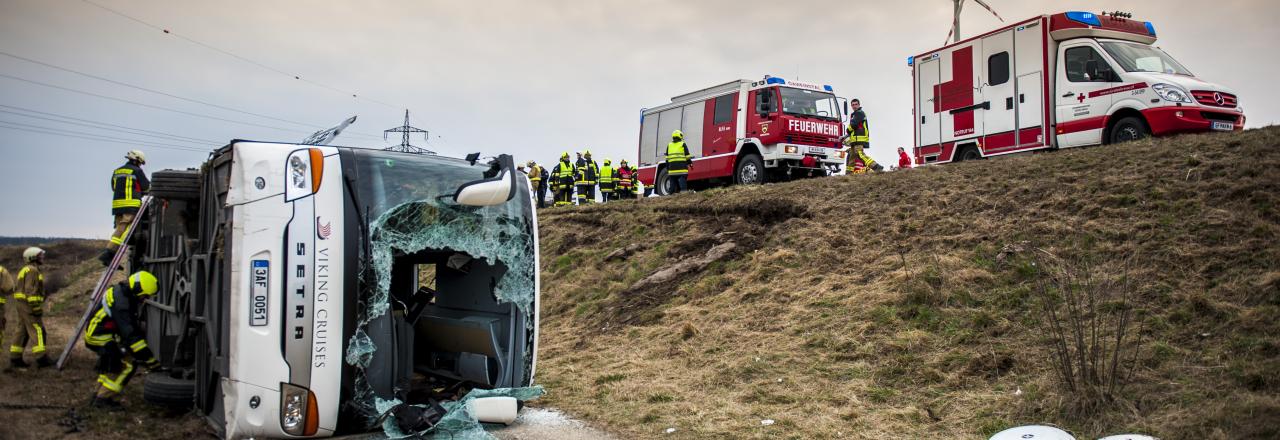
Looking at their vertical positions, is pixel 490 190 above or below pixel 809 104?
below

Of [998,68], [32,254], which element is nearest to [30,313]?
[32,254]

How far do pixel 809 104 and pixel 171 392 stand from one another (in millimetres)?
13665

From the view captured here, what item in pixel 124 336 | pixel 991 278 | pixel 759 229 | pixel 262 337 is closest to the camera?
pixel 262 337

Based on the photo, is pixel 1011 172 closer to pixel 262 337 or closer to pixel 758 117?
pixel 758 117

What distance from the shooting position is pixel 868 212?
38.0ft

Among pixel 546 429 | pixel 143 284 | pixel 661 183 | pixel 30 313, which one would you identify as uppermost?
pixel 661 183

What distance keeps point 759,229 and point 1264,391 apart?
300 inches

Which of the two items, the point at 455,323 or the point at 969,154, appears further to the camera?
the point at 969,154

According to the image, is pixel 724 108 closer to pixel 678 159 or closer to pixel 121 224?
pixel 678 159

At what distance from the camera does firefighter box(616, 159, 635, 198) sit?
26.3m

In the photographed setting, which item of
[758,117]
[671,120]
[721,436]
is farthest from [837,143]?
[721,436]

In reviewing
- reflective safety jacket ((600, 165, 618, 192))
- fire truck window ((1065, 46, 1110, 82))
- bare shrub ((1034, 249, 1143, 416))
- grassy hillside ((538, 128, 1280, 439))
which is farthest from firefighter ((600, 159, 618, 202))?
bare shrub ((1034, 249, 1143, 416))

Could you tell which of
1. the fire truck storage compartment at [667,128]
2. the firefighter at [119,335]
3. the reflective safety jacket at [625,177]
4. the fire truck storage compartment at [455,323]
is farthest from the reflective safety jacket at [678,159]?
the firefighter at [119,335]

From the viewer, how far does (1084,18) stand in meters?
13.1
